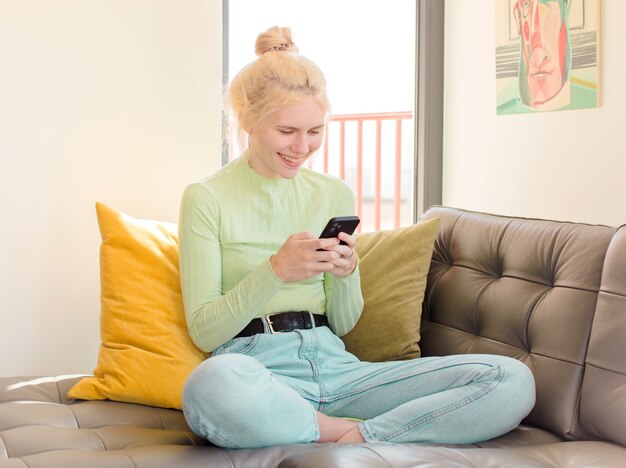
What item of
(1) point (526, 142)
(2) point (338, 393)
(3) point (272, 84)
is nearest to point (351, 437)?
(2) point (338, 393)

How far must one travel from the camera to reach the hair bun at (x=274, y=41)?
6.97 ft

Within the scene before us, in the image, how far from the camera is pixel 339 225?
6.23 feet

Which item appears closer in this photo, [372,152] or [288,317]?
[288,317]

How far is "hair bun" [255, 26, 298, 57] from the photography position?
2.12 meters

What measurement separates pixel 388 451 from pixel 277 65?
939mm

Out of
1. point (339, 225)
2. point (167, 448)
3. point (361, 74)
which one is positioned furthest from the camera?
point (361, 74)

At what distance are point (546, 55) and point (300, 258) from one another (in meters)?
1.38

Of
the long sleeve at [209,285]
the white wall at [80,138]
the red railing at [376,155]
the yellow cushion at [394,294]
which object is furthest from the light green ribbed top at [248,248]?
the red railing at [376,155]

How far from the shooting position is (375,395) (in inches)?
76.2

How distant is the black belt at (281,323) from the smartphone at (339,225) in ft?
0.74

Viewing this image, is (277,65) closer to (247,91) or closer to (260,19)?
(247,91)

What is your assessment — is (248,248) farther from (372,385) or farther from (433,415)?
(433,415)

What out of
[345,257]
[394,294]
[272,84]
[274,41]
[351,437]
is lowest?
[351,437]

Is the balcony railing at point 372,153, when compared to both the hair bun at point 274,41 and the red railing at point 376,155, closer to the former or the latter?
the red railing at point 376,155
